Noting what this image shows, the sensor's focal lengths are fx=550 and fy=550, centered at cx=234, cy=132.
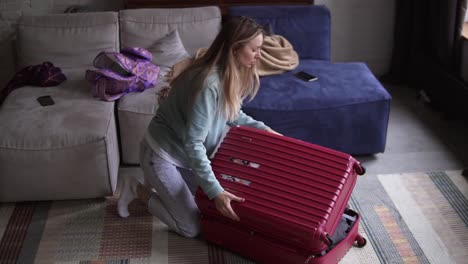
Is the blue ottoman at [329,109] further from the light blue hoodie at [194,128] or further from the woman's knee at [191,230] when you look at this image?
the woman's knee at [191,230]

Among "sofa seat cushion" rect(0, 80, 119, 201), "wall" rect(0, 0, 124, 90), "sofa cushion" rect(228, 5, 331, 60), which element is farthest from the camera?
"wall" rect(0, 0, 124, 90)

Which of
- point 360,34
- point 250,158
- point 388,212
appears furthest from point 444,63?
point 250,158

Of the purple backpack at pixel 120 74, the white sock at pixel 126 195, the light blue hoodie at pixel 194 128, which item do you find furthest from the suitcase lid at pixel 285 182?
the purple backpack at pixel 120 74

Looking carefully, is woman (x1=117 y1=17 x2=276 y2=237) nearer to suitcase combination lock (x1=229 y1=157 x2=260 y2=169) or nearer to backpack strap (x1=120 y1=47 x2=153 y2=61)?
suitcase combination lock (x1=229 y1=157 x2=260 y2=169)

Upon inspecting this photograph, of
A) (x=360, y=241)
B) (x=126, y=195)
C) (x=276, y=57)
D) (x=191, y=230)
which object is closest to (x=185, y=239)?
(x=191, y=230)

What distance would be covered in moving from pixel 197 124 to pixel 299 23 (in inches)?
59.6

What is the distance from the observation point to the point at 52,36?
10.4 ft

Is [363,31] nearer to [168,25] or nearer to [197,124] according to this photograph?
[168,25]

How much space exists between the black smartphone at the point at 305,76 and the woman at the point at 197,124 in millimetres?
729

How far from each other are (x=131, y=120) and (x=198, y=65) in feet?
2.63

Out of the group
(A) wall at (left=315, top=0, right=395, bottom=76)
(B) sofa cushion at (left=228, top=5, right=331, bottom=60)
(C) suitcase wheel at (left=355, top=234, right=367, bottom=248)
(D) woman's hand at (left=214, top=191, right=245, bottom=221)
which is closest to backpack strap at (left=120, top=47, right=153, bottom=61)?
(B) sofa cushion at (left=228, top=5, right=331, bottom=60)

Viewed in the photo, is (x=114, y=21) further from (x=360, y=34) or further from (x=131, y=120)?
(x=360, y=34)

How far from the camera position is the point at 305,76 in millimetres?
3055

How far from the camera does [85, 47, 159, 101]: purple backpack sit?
2814 millimetres
